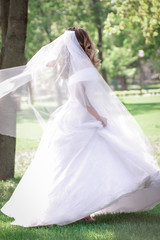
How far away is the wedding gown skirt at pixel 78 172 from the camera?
475cm

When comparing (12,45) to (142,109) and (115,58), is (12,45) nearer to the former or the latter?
(142,109)

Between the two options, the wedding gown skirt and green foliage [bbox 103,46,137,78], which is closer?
the wedding gown skirt

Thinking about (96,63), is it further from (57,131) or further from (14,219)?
(14,219)

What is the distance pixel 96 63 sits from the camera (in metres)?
5.30

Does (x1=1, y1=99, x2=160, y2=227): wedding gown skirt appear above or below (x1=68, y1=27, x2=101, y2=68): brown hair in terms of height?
below

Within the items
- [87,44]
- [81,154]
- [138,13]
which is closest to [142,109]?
[138,13]

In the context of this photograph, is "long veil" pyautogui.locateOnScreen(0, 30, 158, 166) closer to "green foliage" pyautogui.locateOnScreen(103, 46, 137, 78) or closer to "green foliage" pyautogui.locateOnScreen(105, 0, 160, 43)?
"green foliage" pyautogui.locateOnScreen(105, 0, 160, 43)

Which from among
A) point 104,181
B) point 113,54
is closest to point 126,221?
point 104,181

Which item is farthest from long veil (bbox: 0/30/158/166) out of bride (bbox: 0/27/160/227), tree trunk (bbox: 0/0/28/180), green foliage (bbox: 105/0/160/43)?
green foliage (bbox: 105/0/160/43)

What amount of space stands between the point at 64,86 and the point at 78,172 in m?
1.19

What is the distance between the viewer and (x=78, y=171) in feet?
16.0

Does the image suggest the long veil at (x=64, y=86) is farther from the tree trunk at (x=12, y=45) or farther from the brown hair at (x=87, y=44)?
the tree trunk at (x=12, y=45)

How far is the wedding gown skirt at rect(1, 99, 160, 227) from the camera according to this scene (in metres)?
4.75

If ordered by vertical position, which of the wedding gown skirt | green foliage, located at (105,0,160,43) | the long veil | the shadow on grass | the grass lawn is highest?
green foliage, located at (105,0,160,43)
